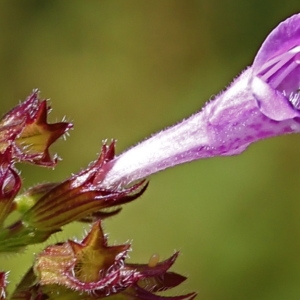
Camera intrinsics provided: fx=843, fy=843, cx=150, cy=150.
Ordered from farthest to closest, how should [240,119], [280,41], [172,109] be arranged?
[172,109] < [240,119] < [280,41]

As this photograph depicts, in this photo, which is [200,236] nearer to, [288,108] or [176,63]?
[176,63]

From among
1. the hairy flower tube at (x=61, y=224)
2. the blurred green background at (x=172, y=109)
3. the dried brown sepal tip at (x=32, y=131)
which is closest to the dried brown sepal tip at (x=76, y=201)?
the hairy flower tube at (x=61, y=224)

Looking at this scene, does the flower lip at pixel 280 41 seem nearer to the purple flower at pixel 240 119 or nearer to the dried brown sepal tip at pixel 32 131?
the purple flower at pixel 240 119

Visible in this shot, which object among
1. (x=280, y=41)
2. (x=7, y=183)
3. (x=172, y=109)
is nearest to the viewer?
(x=280, y=41)

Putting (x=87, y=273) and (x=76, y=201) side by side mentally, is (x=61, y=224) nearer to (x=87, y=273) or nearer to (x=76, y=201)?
(x=76, y=201)

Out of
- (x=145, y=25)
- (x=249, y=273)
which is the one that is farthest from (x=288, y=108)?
(x=145, y=25)

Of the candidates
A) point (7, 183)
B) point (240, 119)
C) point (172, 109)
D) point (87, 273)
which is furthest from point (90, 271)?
point (172, 109)
